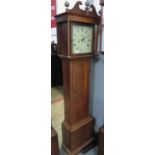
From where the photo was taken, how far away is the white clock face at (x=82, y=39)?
1.28 metres

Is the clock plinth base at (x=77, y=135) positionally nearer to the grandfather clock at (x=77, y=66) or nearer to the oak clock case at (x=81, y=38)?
the grandfather clock at (x=77, y=66)

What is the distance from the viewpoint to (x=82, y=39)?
1.34 metres

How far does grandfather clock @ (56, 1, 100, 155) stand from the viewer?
49.0 inches

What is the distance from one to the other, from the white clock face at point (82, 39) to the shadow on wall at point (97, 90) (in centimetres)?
18

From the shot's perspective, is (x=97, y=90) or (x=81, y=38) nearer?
(x=81, y=38)

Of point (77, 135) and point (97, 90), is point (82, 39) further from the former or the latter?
point (77, 135)

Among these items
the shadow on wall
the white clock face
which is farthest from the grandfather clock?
the shadow on wall

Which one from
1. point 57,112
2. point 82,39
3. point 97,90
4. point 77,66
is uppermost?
point 82,39

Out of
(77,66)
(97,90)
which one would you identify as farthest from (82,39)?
(97,90)

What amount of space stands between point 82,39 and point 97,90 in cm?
56

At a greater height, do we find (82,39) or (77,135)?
(82,39)

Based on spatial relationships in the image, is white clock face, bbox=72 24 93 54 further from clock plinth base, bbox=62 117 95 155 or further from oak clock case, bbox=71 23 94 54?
clock plinth base, bbox=62 117 95 155
